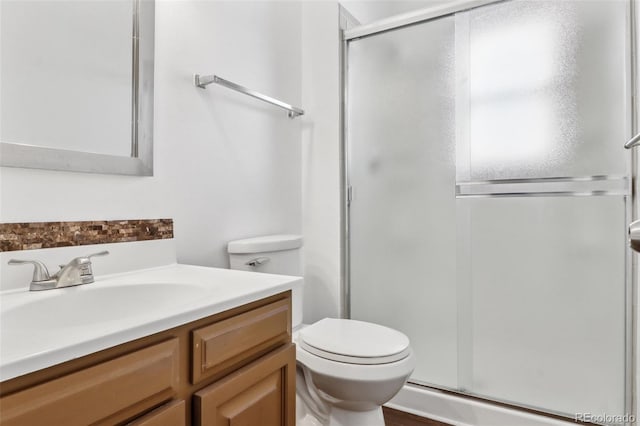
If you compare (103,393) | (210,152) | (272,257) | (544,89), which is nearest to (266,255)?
(272,257)

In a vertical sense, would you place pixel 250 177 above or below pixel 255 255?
above

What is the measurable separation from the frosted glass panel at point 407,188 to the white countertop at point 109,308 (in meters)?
1.03

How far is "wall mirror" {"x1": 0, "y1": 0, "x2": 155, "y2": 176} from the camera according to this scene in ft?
3.00

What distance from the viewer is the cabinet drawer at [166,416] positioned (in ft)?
2.10

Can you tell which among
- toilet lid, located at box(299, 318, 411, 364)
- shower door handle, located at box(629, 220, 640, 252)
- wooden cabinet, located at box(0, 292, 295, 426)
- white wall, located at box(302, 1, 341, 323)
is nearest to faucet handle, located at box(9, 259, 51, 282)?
wooden cabinet, located at box(0, 292, 295, 426)

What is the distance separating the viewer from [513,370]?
1.65m

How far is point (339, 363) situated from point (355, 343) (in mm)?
113

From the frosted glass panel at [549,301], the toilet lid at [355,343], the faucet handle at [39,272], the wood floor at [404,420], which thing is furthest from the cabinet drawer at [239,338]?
the frosted glass panel at [549,301]

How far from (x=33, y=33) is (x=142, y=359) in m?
0.89

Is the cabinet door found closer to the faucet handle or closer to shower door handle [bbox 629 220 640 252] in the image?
the faucet handle

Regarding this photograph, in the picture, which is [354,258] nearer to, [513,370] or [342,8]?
[513,370]

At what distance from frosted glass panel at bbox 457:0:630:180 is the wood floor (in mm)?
1157

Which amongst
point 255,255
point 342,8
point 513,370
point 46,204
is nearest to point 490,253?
point 513,370

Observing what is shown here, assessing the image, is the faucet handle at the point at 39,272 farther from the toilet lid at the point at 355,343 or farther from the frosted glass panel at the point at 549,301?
the frosted glass panel at the point at 549,301
